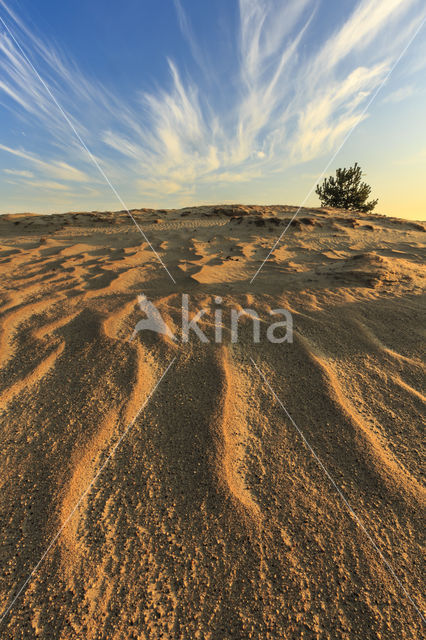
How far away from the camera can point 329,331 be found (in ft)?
9.81

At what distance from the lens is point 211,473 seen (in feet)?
5.24

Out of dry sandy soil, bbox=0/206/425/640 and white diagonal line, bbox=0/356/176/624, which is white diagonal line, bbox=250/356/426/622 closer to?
dry sandy soil, bbox=0/206/425/640

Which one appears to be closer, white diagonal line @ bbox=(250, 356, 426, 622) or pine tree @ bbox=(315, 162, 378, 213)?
white diagonal line @ bbox=(250, 356, 426, 622)

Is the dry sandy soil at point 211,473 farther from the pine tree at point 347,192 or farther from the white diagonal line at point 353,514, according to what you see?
the pine tree at point 347,192

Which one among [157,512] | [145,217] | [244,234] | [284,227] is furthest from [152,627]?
[145,217]

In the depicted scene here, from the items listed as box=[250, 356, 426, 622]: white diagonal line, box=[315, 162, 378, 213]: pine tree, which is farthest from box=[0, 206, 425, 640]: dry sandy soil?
box=[315, 162, 378, 213]: pine tree

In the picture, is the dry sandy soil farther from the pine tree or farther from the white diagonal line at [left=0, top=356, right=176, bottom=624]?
the pine tree

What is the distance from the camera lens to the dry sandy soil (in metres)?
1.12

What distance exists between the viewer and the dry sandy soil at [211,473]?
112 cm

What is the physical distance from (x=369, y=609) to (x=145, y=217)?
36.5 ft

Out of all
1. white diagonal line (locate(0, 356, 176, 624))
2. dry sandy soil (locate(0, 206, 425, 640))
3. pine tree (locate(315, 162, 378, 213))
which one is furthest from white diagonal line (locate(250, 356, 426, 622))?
pine tree (locate(315, 162, 378, 213))

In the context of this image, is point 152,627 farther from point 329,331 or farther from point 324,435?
point 329,331

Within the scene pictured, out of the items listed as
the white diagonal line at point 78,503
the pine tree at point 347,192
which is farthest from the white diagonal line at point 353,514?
the pine tree at point 347,192

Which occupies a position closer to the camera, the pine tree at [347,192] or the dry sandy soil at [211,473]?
the dry sandy soil at [211,473]
